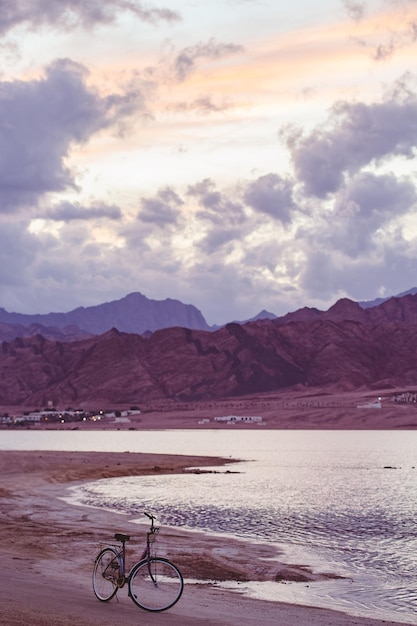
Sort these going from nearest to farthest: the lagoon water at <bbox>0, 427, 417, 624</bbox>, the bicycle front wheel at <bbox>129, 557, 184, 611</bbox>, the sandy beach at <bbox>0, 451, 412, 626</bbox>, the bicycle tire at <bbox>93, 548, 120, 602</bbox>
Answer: the sandy beach at <bbox>0, 451, 412, 626</bbox> < the bicycle front wheel at <bbox>129, 557, 184, 611</bbox> < the bicycle tire at <bbox>93, 548, 120, 602</bbox> < the lagoon water at <bbox>0, 427, 417, 624</bbox>

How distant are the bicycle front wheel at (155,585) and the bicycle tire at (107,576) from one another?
0.76m

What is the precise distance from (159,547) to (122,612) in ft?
47.9

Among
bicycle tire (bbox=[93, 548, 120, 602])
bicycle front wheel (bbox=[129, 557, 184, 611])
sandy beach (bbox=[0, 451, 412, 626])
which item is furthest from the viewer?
bicycle tire (bbox=[93, 548, 120, 602])

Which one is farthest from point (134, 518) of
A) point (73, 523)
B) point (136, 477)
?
point (136, 477)

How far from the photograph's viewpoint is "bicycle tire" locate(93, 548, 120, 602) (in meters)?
21.1

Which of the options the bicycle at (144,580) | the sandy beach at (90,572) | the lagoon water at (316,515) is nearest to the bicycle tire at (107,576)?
the bicycle at (144,580)

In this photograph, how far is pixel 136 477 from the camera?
8169 cm

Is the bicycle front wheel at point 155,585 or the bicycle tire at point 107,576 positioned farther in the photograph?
the bicycle tire at point 107,576

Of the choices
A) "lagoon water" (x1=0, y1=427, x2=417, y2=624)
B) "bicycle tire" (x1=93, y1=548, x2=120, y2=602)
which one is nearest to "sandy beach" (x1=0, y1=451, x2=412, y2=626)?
"bicycle tire" (x1=93, y1=548, x2=120, y2=602)

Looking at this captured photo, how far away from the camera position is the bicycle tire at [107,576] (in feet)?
69.2

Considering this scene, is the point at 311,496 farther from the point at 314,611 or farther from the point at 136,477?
the point at 314,611

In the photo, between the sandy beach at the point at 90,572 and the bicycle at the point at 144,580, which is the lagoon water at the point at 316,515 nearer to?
the sandy beach at the point at 90,572

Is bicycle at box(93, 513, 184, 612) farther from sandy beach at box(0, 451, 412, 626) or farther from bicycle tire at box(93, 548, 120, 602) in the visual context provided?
sandy beach at box(0, 451, 412, 626)

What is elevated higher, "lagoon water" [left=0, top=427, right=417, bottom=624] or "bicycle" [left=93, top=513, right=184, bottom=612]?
"bicycle" [left=93, top=513, right=184, bottom=612]
